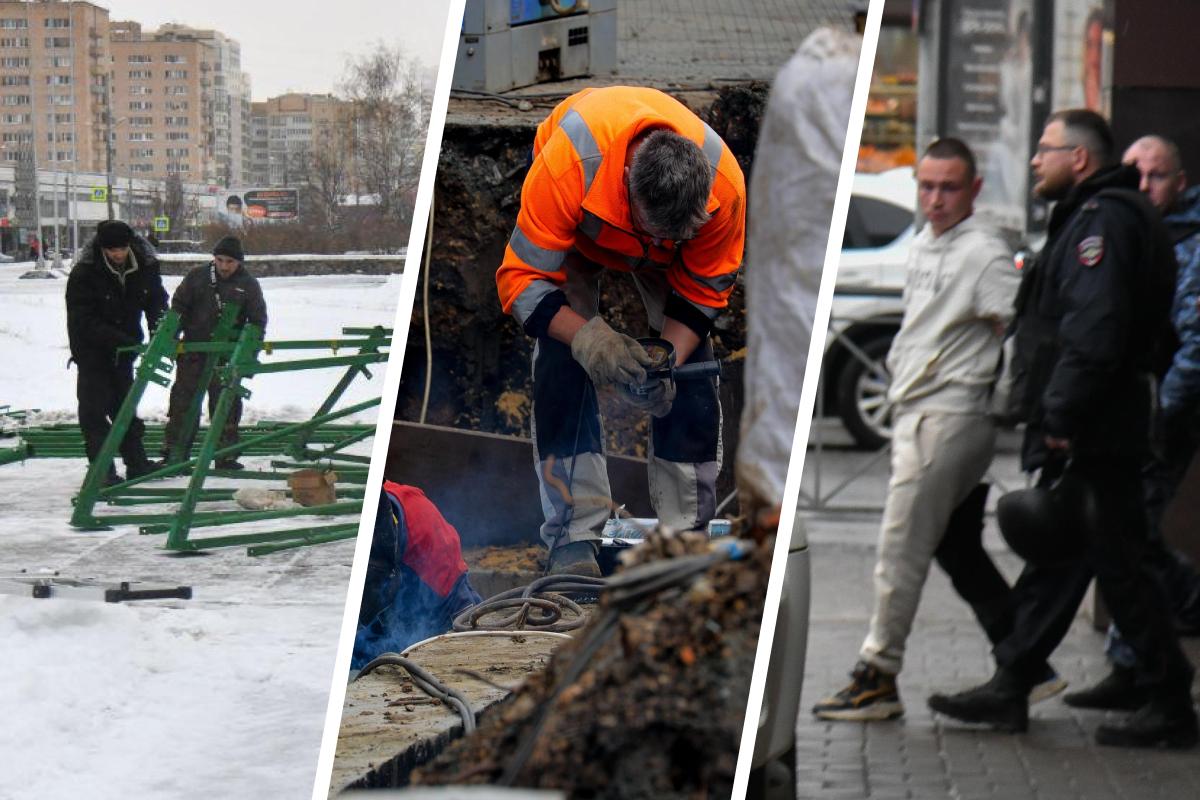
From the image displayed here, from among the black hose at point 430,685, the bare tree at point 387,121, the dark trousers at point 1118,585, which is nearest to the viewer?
the black hose at point 430,685

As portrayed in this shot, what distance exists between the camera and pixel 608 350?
2.25m

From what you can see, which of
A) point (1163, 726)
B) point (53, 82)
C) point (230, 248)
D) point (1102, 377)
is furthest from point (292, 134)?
point (1163, 726)

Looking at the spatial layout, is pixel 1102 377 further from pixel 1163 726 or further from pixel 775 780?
pixel 775 780

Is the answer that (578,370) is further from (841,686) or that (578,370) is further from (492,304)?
(841,686)

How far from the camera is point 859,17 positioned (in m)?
2.31

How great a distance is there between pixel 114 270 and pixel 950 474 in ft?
6.36

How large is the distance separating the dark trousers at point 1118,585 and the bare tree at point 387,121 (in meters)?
1.56

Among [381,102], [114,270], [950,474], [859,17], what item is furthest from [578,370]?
[114,270]

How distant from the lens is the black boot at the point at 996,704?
3.43 m

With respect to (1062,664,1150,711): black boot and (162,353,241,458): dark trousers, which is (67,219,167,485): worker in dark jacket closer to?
(162,353,241,458): dark trousers

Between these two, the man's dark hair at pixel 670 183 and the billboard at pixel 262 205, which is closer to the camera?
the man's dark hair at pixel 670 183

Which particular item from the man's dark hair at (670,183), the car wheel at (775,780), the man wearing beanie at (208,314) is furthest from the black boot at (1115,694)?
the man wearing beanie at (208,314)

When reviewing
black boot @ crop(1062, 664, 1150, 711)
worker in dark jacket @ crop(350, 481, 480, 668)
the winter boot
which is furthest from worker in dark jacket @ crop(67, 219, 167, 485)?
black boot @ crop(1062, 664, 1150, 711)

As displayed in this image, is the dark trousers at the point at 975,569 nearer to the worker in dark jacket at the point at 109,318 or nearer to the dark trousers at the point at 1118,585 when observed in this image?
the dark trousers at the point at 1118,585
